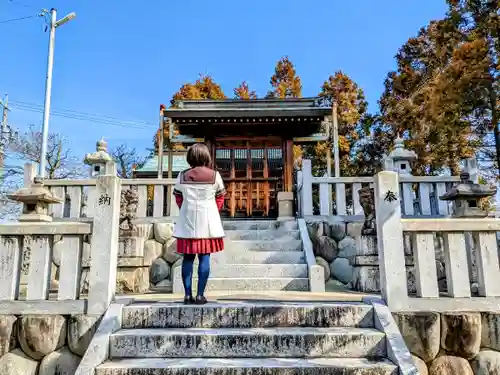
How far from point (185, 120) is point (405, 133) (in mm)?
8207

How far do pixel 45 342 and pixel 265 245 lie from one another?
342cm

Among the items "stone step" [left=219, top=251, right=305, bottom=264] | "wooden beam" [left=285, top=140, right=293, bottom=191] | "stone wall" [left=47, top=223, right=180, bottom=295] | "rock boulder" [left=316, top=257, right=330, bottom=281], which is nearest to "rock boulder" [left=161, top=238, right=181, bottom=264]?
"stone wall" [left=47, top=223, right=180, bottom=295]

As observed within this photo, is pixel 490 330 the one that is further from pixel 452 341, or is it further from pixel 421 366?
pixel 421 366

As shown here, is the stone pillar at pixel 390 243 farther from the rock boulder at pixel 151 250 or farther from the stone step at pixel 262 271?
the rock boulder at pixel 151 250

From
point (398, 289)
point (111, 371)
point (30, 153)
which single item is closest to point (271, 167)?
point (398, 289)

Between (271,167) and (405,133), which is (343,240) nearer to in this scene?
(271,167)

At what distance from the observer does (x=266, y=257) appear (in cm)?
551

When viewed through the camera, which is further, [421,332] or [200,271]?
[200,271]

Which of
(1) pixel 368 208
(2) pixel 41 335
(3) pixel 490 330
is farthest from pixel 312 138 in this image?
(2) pixel 41 335

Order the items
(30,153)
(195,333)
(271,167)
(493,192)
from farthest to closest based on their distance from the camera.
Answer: (30,153)
(271,167)
(493,192)
(195,333)

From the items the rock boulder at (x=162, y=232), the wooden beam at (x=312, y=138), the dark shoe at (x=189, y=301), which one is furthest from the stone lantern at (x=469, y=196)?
the wooden beam at (x=312, y=138)

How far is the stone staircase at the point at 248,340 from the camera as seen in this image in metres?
2.70

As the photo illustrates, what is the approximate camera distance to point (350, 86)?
66.0 feet

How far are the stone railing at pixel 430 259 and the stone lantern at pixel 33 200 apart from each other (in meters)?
4.12
